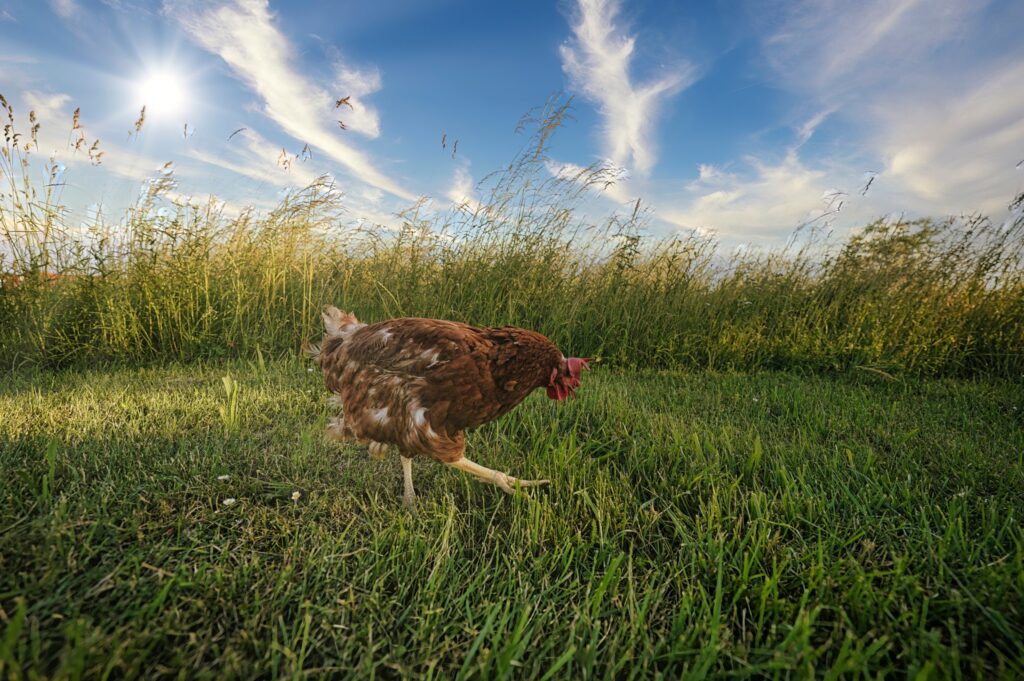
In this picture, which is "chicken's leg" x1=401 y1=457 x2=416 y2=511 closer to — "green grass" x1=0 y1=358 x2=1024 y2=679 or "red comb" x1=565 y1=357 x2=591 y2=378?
"green grass" x1=0 y1=358 x2=1024 y2=679

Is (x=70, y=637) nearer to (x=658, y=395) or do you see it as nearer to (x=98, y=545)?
(x=98, y=545)

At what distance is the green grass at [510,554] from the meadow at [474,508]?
12 mm

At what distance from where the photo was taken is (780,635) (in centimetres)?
144

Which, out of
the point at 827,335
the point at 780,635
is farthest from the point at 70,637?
the point at 827,335

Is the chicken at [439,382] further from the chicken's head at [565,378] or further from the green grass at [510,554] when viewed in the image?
the green grass at [510,554]

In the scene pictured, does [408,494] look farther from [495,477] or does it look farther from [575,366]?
[575,366]

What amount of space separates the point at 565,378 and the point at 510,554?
2.44ft

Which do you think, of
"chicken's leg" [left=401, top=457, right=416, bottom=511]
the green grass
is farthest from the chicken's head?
"chicken's leg" [left=401, top=457, right=416, bottom=511]

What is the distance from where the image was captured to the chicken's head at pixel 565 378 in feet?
6.86

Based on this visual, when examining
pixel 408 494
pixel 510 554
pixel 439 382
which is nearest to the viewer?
pixel 510 554

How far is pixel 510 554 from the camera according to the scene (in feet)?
5.64

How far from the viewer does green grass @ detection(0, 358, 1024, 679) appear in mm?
1285

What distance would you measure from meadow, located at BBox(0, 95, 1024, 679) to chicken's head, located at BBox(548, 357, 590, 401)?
1.24 feet

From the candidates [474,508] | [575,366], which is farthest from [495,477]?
[575,366]
